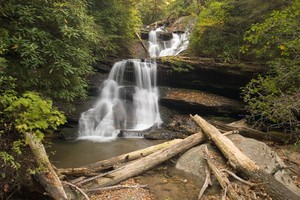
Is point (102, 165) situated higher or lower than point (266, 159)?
higher

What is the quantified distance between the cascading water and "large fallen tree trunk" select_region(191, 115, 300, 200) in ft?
17.5

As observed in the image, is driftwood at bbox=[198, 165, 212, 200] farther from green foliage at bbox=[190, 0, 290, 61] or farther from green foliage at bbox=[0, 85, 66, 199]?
green foliage at bbox=[190, 0, 290, 61]

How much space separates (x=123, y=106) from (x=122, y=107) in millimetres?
118

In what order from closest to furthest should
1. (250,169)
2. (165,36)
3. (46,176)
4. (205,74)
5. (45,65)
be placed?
(46,176), (250,169), (45,65), (205,74), (165,36)

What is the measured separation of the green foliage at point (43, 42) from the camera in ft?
18.1

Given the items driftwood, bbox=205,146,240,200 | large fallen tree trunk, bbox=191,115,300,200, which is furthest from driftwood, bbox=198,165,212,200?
large fallen tree trunk, bbox=191,115,300,200

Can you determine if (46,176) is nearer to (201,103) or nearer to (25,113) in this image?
(25,113)

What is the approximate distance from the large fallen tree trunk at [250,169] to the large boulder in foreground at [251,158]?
20.6 inches

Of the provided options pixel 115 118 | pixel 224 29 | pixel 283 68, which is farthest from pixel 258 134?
pixel 115 118

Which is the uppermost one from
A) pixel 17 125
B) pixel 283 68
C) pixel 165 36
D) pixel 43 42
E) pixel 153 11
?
pixel 153 11

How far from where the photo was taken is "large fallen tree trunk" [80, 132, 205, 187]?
608cm

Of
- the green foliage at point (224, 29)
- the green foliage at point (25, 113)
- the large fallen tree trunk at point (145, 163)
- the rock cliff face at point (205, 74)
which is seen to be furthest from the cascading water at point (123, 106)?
the green foliage at point (25, 113)

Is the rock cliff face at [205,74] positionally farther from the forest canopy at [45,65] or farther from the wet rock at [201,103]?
the forest canopy at [45,65]

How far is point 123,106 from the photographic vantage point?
13.8 m
